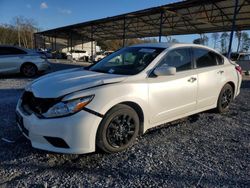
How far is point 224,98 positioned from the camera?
5668 millimetres

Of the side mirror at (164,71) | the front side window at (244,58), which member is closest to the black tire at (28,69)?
the side mirror at (164,71)

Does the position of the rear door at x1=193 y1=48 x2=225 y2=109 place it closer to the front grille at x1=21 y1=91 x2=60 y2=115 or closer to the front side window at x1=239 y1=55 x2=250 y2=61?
the front grille at x1=21 y1=91 x2=60 y2=115

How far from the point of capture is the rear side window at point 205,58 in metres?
4.93

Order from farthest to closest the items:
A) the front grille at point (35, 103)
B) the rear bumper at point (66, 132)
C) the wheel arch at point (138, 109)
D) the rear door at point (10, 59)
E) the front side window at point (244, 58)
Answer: the front side window at point (244, 58)
the rear door at point (10, 59)
the wheel arch at point (138, 109)
the front grille at point (35, 103)
the rear bumper at point (66, 132)

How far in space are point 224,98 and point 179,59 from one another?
1.78 meters

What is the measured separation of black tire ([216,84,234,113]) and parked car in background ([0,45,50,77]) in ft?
29.0

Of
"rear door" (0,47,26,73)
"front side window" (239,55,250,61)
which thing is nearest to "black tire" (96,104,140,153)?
Answer: "rear door" (0,47,26,73)

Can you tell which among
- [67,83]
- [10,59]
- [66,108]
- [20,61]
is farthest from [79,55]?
[66,108]

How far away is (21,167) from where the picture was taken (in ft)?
10.3

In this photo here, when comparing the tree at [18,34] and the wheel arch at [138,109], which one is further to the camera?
the tree at [18,34]

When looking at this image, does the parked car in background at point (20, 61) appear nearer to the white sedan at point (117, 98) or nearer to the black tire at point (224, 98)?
the white sedan at point (117, 98)

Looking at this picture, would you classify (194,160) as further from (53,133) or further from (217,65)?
(217,65)

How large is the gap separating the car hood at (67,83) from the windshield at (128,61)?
1.19 ft

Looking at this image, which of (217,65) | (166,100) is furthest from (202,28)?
(166,100)
